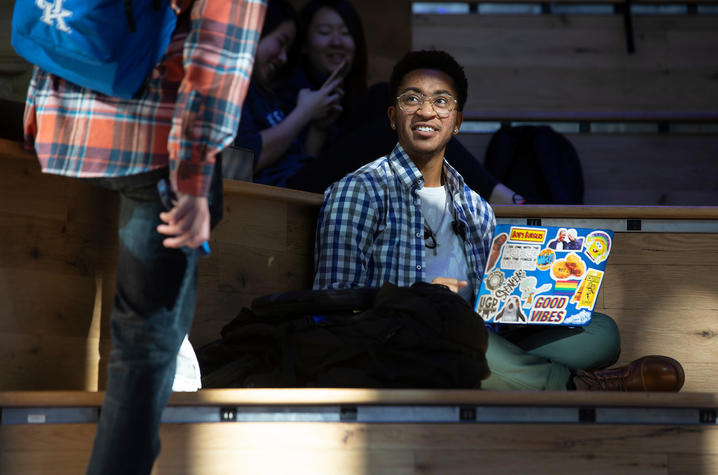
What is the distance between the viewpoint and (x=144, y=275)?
3.70 ft

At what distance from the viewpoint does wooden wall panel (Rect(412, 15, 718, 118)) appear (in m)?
3.28

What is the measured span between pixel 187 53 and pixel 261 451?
26.7 inches

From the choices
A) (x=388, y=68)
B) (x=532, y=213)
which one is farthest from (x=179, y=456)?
Result: (x=388, y=68)

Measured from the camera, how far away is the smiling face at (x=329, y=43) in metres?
2.94

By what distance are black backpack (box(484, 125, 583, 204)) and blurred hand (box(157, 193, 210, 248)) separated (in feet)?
6.41

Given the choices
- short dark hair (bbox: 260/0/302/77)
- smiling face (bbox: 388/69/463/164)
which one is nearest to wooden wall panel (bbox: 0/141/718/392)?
smiling face (bbox: 388/69/463/164)

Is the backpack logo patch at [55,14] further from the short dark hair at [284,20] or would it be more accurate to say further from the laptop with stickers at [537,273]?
the short dark hair at [284,20]

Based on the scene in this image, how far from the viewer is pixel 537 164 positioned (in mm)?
2990

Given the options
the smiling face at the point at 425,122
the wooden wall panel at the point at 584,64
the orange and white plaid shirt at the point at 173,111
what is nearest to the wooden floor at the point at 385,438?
the orange and white plaid shirt at the point at 173,111

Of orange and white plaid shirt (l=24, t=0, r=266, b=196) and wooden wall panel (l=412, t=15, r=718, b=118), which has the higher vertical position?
wooden wall panel (l=412, t=15, r=718, b=118)

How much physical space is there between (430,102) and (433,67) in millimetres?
111

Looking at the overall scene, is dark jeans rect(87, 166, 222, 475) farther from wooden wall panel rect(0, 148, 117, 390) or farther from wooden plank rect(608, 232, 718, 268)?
wooden plank rect(608, 232, 718, 268)

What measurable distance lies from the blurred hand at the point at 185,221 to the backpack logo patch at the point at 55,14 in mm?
263

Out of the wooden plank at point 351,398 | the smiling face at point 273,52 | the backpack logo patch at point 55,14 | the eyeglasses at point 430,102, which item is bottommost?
the wooden plank at point 351,398
